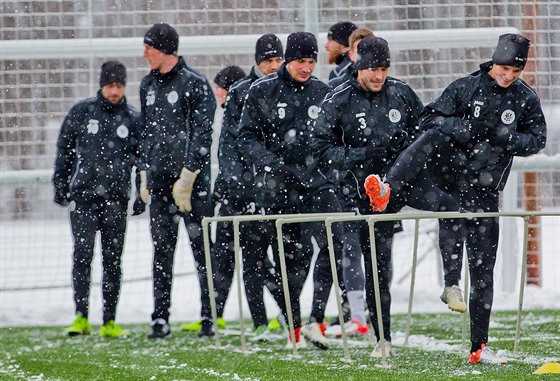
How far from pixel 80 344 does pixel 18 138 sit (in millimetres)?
2966

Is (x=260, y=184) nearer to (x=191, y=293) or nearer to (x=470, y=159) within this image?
(x=470, y=159)

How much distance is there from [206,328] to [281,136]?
6.42 feet

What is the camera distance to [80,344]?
28.8 feet

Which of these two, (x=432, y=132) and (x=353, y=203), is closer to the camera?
(x=432, y=132)

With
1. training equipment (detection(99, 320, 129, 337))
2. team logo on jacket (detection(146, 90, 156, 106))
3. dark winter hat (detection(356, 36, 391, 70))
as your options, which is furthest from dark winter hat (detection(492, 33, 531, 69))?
training equipment (detection(99, 320, 129, 337))

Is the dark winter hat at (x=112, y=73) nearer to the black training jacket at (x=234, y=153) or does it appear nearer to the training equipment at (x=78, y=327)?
the black training jacket at (x=234, y=153)

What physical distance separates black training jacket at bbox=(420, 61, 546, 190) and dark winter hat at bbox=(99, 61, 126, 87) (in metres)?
3.50

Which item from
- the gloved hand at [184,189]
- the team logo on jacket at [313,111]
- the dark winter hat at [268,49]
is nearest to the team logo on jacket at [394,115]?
the team logo on jacket at [313,111]

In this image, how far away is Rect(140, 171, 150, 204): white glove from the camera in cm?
912

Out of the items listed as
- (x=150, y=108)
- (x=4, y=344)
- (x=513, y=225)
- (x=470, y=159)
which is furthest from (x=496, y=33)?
(x=4, y=344)

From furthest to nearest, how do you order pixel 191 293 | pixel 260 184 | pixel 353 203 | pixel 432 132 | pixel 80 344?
pixel 191 293 < pixel 80 344 < pixel 260 184 < pixel 353 203 < pixel 432 132

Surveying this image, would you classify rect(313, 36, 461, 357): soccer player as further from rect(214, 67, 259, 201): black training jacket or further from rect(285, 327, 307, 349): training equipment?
rect(214, 67, 259, 201): black training jacket

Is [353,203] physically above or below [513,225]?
above

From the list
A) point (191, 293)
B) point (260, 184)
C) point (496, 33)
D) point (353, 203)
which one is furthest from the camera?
point (191, 293)
